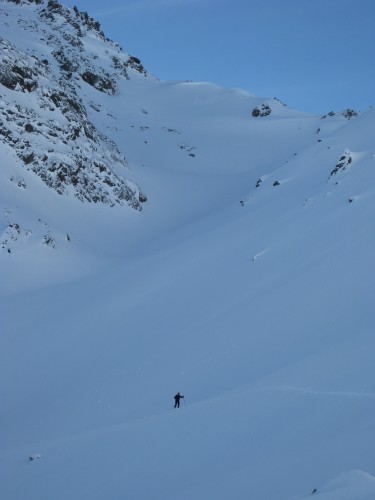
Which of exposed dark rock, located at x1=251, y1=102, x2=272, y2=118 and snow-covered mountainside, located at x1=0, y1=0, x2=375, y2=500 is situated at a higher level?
exposed dark rock, located at x1=251, y1=102, x2=272, y2=118

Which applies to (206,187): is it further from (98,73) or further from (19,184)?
(98,73)

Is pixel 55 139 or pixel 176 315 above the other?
pixel 55 139

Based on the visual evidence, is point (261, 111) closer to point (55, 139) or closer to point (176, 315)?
point (55, 139)

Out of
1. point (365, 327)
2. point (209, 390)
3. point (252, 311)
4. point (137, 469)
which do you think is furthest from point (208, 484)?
point (252, 311)

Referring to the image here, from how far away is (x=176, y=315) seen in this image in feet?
64.6

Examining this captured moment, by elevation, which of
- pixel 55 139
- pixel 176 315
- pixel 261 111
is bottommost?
pixel 176 315

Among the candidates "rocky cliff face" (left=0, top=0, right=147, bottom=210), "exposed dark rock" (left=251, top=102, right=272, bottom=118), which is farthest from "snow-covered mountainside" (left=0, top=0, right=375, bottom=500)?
"exposed dark rock" (left=251, top=102, right=272, bottom=118)

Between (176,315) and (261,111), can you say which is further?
(261,111)

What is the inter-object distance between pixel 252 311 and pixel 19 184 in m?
22.1

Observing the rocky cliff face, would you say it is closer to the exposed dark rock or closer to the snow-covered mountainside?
the snow-covered mountainside

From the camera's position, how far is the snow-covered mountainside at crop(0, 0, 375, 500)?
8.82m

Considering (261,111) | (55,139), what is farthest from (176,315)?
(261,111)

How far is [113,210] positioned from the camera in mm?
38438

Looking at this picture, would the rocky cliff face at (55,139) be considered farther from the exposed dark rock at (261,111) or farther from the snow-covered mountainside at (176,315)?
the exposed dark rock at (261,111)
